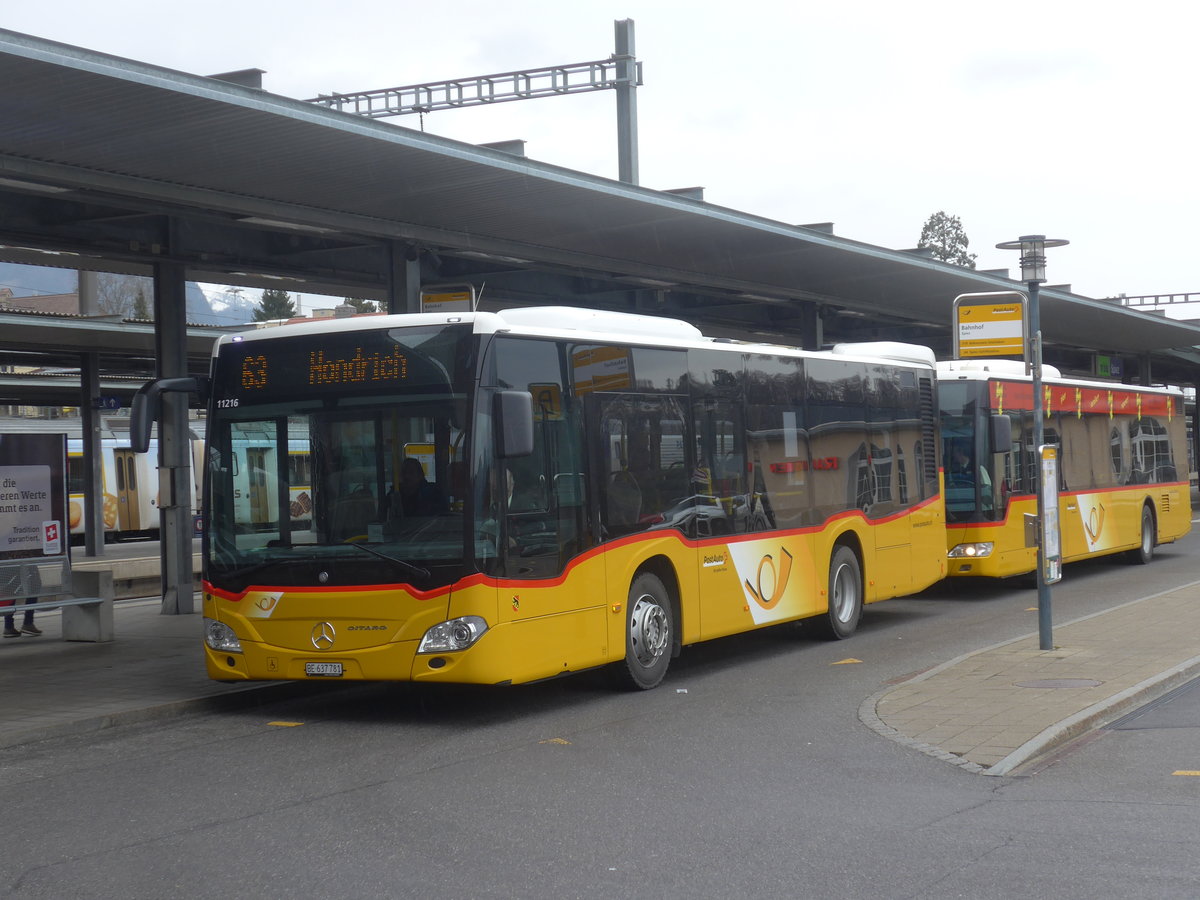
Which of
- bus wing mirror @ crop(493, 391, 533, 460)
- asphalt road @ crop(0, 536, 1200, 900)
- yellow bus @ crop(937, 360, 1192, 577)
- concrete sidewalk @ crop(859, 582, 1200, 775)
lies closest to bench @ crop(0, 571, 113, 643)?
asphalt road @ crop(0, 536, 1200, 900)

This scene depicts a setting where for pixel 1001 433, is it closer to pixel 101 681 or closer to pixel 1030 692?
pixel 1030 692

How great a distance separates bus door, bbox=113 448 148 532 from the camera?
4359 centimetres

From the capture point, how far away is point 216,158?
519 inches

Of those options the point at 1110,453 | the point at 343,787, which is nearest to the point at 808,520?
the point at 343,787

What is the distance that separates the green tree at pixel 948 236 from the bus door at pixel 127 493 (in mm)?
79024

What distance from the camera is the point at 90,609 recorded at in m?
15.1

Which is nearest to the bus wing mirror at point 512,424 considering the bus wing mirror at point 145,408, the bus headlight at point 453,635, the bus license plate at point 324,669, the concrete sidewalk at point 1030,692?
the bus headlight at point 453,635

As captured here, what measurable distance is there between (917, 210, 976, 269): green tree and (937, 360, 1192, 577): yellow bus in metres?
87.6

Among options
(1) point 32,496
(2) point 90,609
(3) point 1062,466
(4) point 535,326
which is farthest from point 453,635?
(3) point 1062,466

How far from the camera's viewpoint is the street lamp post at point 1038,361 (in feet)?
39.8

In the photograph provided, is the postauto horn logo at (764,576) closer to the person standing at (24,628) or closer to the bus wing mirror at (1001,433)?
the bus wing mirror at (1001,433)

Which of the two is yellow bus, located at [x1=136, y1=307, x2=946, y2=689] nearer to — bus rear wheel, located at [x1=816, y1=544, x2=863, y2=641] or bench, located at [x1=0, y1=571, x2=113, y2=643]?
bus rear wheel, located at [x1=816, y1=544, x2=863, y2=641]

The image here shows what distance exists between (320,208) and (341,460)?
599 cm

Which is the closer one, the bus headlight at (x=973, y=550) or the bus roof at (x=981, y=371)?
the bus headlight at (x=973, y=550)
